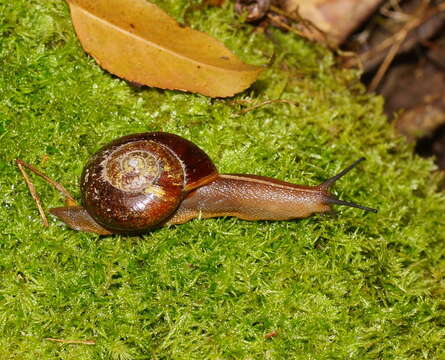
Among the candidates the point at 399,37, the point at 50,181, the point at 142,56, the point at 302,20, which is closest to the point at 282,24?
the point at 302,20

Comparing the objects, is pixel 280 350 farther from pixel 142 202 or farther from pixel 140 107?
pixel 140 107

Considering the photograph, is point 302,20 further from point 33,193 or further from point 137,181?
point 33,193

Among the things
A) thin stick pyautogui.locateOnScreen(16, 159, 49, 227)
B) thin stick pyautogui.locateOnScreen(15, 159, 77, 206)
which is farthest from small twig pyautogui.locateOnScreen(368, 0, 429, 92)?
thin stick pyautogui.locateOnScreen(16, 159, 49, 227)

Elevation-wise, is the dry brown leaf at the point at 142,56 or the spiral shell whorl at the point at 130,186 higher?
the dry brown leaf at the point at 142,56

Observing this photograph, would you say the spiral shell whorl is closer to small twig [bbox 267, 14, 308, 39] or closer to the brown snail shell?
the brown snail shell

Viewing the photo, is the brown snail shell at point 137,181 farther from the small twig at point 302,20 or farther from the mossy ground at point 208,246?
the small twig at point 302,20

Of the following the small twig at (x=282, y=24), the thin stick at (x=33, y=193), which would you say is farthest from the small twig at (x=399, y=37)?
the thin stick at (x=33, y=193)

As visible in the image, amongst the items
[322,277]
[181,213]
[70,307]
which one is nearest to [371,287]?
[322,277]
